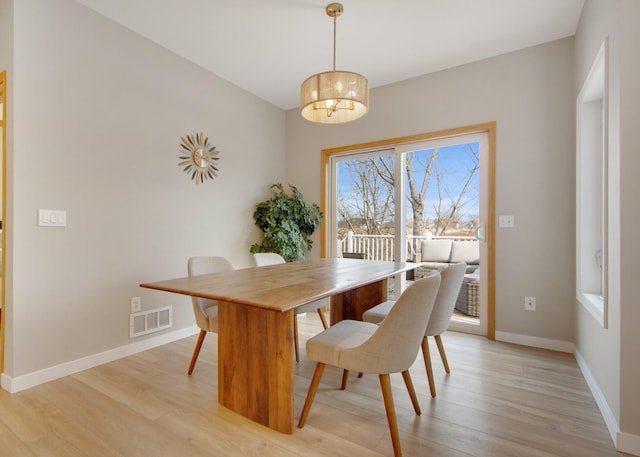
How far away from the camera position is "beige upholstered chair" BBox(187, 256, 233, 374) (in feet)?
6.72

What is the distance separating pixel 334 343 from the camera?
1521 mm

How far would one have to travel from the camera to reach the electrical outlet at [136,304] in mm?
2600

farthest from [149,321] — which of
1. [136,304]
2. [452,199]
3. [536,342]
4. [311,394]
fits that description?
[536,342]

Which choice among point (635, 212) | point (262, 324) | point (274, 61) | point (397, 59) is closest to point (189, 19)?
point (274, 61)

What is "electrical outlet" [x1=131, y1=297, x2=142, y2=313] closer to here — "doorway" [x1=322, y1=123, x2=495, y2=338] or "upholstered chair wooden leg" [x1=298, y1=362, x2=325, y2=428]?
"upholstered chair wooden leg" [x1=298, y1=362, x2=325, y2=428]

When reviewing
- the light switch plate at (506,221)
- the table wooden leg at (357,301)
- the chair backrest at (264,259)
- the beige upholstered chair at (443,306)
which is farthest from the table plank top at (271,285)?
the light switch plate at (506,221)

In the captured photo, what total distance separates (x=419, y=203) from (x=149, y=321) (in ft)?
9.53

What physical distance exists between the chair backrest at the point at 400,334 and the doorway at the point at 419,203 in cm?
153

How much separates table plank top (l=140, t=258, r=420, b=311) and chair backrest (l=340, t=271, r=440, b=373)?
0.29 meters

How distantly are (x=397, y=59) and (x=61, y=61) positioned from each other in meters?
2.70

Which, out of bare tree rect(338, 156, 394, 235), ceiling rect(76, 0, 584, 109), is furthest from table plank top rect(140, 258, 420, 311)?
ceiling rect(76, 0, 584, 109)

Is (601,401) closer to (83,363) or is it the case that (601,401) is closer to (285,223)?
(285,223)

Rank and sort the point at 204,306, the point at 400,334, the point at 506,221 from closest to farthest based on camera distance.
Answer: the point at 400,334
the point at 204,306
the point at 506,221

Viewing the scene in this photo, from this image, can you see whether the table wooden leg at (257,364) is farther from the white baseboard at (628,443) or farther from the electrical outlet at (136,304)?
the white baseboard at (628,443)
